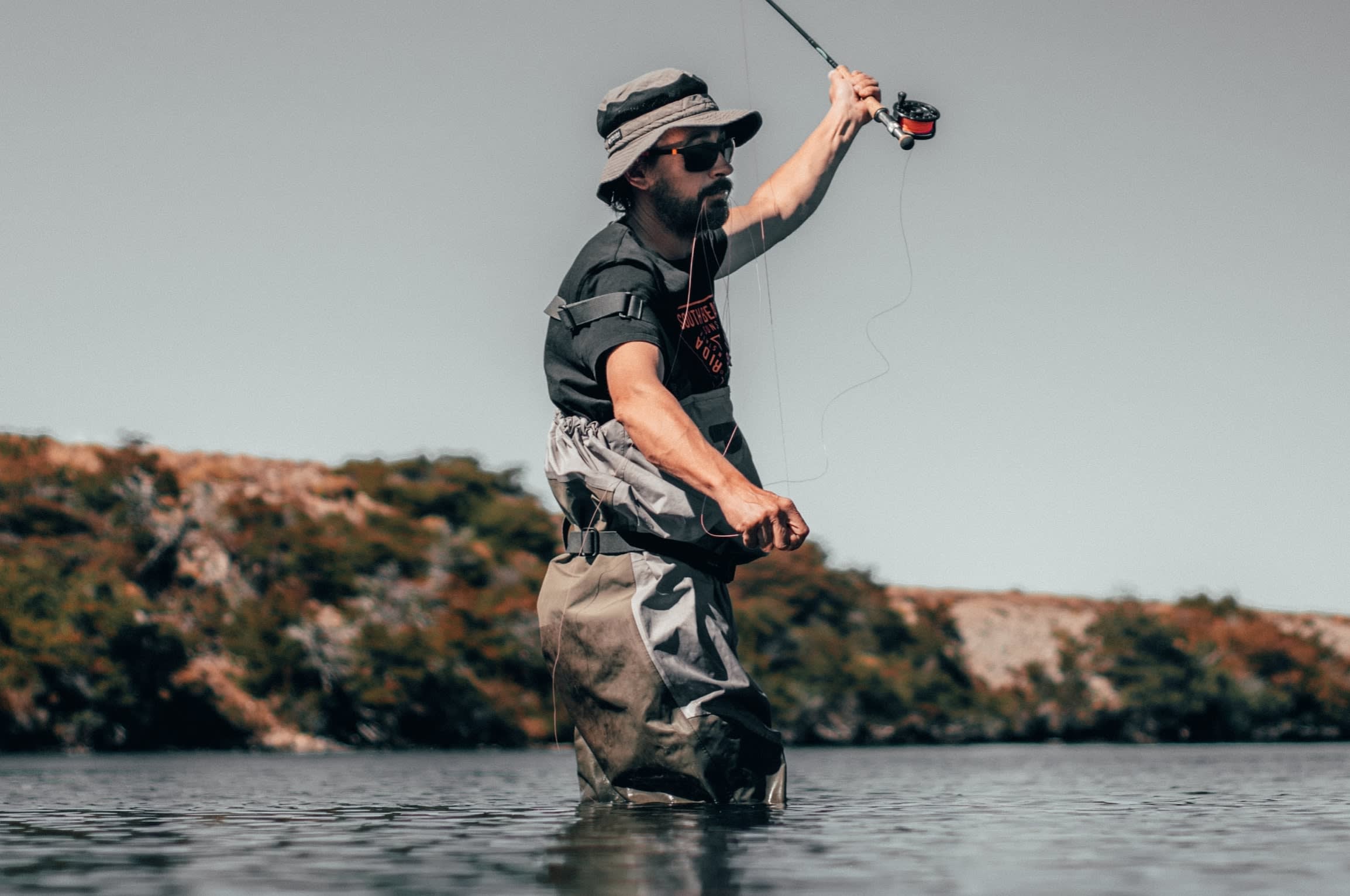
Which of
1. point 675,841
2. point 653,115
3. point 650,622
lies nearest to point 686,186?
point 653,115

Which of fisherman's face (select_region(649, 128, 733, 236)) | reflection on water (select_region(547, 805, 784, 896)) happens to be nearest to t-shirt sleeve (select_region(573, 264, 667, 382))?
fisherman's face (select_region(649, 128, 733, 236))

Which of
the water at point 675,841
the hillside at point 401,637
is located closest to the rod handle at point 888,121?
the water at point 675,841

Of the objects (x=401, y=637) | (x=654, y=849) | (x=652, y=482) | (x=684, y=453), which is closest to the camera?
(x=654, y=849)

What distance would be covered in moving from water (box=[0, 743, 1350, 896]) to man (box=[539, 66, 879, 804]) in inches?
8.7

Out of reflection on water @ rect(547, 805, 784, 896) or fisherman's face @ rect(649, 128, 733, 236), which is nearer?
reflection on water @ rect(547, 805, 784, 896)

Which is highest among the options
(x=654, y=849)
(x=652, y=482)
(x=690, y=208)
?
(x=690, y=208)

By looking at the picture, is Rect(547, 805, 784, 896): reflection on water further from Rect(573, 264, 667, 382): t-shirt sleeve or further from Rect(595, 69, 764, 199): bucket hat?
Rect(595, 69, 764, 199): bucket hat

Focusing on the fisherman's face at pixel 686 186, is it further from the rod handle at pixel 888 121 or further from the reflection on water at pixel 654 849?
the reflection on water at pixel 654 849

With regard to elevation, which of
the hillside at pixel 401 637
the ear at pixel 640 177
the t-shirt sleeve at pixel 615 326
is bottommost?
the t-shirt sleeve at pixel 615 326

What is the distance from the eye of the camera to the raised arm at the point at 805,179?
5.73 metres

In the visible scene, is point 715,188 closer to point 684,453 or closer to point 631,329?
point 631,329

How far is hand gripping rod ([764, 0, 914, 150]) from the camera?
206 inches

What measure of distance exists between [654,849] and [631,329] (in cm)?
155

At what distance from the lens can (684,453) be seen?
4.33m
